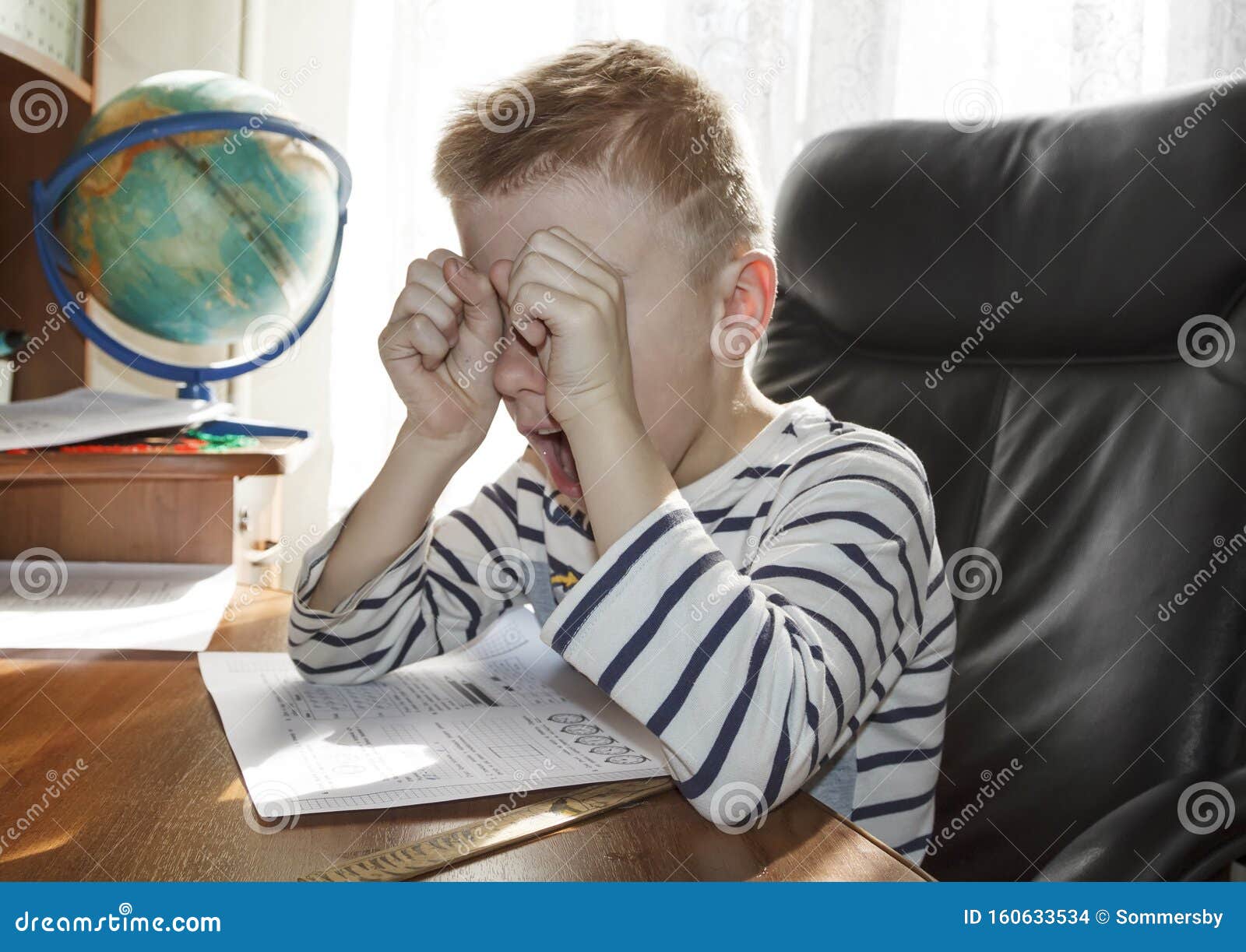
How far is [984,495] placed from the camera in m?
0.95

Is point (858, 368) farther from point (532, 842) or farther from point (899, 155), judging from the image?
point (532, 842)

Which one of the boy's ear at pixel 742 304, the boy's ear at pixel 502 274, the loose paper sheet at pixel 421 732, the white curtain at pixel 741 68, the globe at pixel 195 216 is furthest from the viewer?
the white curtain at pixel 741 68

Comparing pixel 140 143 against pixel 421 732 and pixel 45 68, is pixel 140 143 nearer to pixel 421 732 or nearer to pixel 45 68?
pixel 45 68

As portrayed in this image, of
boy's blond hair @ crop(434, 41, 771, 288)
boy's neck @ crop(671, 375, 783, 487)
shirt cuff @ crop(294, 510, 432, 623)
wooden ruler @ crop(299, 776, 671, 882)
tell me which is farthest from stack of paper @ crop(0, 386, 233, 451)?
wooden ruler @ crop(299, 776, 671, 882)

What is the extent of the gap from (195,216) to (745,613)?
71 centimetres

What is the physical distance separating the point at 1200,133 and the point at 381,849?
0.80 metres

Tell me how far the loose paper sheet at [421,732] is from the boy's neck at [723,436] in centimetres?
19

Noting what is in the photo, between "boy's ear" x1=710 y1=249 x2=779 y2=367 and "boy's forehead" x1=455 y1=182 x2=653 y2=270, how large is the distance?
0.32ft

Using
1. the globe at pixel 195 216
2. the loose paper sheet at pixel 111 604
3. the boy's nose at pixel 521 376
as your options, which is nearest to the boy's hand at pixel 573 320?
the boy's nose at pixel 521 376

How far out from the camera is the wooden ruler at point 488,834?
41 centimetres

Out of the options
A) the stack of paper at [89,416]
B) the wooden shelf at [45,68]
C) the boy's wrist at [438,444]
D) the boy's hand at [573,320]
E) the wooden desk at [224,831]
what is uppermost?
the wooden shelf at [45,68]

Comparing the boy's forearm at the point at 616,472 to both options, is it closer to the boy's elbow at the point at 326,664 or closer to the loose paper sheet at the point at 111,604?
the boy's elbow at the point at 326,664

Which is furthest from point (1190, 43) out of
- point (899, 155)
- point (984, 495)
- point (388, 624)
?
point (388, 624)

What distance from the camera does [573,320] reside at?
0.59 meters
